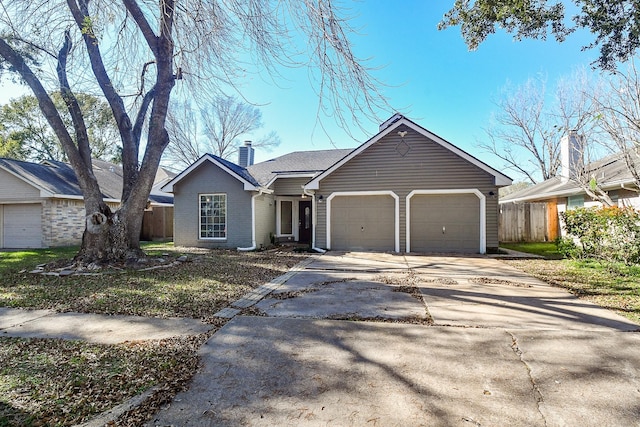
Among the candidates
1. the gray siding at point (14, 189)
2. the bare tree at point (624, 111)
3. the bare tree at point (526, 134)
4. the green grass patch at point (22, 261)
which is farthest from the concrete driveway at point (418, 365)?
the bare tree at point (526, 134)

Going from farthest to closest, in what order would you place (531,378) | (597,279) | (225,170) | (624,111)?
(225,170), (624,111), (597,279), (531,378)

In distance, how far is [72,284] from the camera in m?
6.37

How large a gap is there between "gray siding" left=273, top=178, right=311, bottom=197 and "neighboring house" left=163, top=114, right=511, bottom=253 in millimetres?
944

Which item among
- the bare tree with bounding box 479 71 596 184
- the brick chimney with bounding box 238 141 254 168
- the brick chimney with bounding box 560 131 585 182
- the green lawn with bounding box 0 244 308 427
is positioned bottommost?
the green lawn with bounding box 0 244 308 427

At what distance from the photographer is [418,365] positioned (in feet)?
9.78

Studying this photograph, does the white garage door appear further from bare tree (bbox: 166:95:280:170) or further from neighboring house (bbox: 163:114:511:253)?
bare tree (bbox: 166:95:280:170)

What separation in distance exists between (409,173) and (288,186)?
19.8 feet

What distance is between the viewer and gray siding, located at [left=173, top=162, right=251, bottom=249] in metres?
12.8

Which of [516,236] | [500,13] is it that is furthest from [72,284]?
[516,236]

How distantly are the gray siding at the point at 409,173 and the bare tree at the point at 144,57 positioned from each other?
6.53 metres

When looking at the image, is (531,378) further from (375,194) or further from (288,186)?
(288,186)

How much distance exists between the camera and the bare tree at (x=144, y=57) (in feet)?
11.9

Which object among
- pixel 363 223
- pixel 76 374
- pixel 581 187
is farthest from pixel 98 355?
pixel 581 187

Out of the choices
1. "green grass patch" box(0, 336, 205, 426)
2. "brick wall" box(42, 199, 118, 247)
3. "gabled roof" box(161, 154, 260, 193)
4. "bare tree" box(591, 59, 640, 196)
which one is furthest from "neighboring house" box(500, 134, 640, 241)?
"brick wall" box(42, 199, 118, 247)
